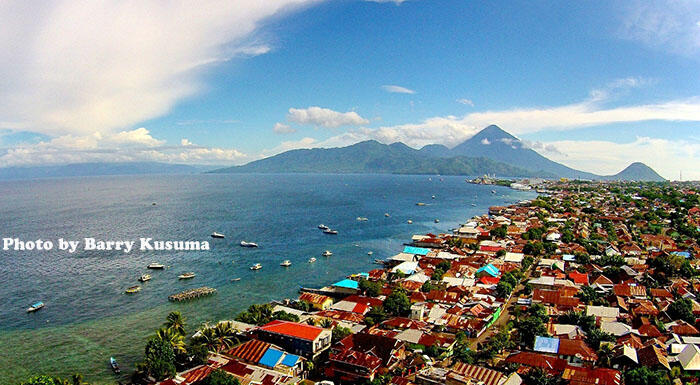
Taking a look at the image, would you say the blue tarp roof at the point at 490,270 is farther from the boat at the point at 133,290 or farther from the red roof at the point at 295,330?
the boat at the point at 133,290

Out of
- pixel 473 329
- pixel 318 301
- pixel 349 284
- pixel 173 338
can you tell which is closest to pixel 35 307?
pixel 173 338

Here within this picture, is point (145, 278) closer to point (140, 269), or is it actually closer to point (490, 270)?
point (140, 269)

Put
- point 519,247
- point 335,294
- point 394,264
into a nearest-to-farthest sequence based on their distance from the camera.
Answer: point 335,294 < point 394,264 < point 519,247

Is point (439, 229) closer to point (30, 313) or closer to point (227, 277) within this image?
point (227, 277)

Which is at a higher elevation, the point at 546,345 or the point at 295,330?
the point at 295,330

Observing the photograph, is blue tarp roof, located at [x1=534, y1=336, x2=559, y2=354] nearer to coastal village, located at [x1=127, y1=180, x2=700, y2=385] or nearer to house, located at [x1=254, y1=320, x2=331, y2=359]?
coastal village, located at [x1=127, y1=180, x2=700, y2=385]

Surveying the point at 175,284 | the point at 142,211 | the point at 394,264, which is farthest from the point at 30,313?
the point at 142,211
